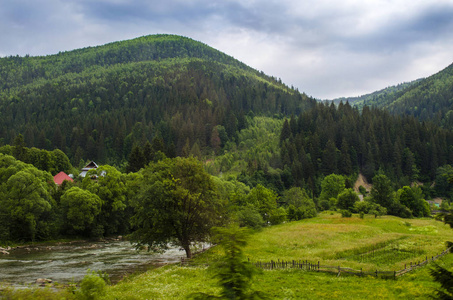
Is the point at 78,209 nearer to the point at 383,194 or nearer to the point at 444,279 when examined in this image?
the point at 444,279

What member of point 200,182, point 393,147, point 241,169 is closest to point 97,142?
point 241,169

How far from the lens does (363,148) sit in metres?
162

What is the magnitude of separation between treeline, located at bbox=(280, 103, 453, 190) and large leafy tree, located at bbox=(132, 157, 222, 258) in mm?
95539

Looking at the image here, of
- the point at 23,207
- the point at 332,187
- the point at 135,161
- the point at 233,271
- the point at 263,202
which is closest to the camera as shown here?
the point at 233,271

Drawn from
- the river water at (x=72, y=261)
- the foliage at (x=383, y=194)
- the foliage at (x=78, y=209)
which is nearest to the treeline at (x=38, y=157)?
the foliage at (x=78, y=209)

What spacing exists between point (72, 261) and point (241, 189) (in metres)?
60.0

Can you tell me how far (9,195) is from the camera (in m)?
65.5

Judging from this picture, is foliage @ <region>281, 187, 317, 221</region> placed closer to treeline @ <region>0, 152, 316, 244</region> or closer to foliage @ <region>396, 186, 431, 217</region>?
treeline @ <region>0, 152, 316, 244</region>

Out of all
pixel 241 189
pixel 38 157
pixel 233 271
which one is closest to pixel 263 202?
pixel 241 189

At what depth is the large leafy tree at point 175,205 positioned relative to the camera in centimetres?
4534

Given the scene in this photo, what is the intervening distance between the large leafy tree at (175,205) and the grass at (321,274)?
463cm

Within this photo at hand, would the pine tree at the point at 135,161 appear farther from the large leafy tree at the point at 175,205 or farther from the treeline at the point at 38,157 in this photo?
the large leafy tree at the point at 175,205

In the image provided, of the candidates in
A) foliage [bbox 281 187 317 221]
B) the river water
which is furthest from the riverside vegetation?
the river water

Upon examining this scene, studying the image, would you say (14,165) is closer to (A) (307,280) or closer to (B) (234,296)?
(A) (307,280)
